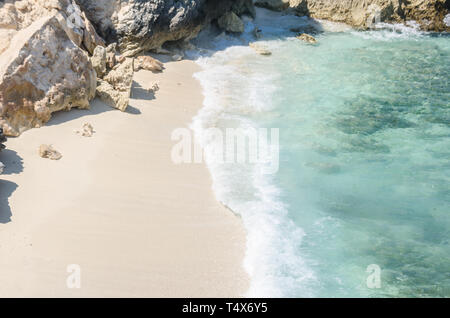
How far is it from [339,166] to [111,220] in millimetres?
3398

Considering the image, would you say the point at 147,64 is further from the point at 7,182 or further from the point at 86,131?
the point at 7,182

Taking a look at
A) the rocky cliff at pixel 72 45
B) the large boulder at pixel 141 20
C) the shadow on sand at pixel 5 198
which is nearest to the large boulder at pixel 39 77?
the rocky cliff at pixel 72 45

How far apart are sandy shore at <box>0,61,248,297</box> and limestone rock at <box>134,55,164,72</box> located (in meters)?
2.58

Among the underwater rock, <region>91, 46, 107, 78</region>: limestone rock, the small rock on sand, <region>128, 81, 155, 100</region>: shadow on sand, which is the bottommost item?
<region>128, 81, 155, 100</region>: shadow on sand

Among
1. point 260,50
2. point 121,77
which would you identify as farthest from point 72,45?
point 260,50

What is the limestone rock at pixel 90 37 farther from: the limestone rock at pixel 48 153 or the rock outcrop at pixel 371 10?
the rock outcrop at pixel 371 10

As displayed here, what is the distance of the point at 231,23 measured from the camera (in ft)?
42.9

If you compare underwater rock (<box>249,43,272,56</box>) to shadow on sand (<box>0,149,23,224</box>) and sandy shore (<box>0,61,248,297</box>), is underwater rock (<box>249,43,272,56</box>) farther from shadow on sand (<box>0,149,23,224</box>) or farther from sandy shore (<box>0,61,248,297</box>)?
shadow on sand (<box>0,149,23,224</box>)

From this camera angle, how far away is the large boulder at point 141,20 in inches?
396

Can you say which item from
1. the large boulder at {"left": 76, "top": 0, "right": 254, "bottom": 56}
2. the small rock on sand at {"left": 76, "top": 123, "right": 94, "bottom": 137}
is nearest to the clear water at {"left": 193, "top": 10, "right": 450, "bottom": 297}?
the large boulder at {"left": 76, "top": 0, "right": 254, "bottom": 56}

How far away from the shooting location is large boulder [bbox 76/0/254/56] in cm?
1005

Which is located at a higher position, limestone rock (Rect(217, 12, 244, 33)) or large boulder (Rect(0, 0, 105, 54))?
large boulder (Rect(0, 0, 105, 54))
